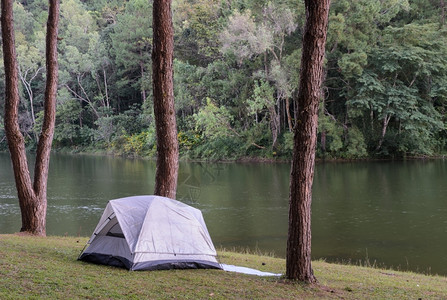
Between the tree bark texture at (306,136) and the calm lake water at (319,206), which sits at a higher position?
the tree bark texture at (306,136)

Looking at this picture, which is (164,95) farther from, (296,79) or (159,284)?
(296,79)

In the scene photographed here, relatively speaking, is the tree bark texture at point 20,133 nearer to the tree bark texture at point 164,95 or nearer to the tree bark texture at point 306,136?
the tree bark texture at point 164,95

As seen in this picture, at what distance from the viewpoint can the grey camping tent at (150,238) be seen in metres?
6.63

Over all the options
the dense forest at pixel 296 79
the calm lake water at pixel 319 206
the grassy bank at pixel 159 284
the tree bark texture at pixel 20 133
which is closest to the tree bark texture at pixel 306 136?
the grassy bank at pixel 159 284

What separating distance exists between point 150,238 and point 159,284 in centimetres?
127

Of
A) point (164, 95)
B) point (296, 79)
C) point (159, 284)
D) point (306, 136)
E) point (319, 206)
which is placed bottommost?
point (319, 206)

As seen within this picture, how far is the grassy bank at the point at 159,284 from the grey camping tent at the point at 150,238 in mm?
A: 232

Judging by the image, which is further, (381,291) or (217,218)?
(217,218)

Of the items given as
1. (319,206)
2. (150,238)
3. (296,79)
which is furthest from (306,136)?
(296,79)

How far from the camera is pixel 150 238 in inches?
267

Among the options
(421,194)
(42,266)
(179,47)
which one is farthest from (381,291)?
(179,47)

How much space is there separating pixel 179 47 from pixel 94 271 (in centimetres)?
3400

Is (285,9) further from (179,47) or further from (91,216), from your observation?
(91,216)

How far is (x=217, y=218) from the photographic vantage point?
15422 mm
